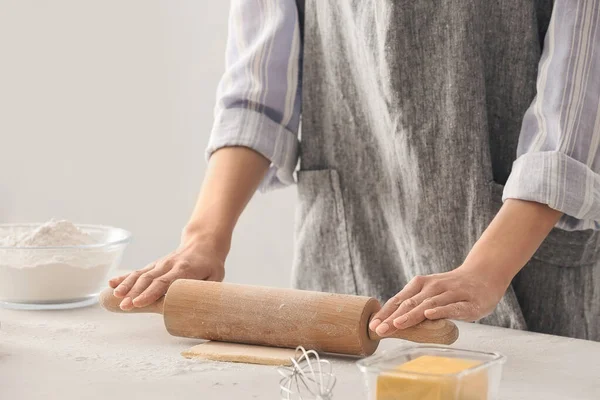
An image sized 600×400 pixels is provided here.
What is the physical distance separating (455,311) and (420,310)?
4cm

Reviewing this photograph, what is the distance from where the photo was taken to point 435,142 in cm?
118

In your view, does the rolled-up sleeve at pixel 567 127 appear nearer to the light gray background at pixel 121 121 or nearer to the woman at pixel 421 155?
the woman at pixel 421 155

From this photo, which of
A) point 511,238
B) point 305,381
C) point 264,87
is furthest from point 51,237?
point 511,238

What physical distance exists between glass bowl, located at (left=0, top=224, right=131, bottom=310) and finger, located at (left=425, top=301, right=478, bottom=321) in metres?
0.49

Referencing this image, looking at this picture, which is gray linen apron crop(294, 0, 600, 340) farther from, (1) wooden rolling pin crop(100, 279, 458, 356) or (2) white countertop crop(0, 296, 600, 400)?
(1) wooden rolling pin crop(100, 279, 458, 356)

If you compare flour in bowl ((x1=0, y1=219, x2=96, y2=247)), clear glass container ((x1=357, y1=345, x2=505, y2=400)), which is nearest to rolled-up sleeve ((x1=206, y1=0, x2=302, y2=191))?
flour in bowl ((x1=0, y1=219, x2=96, y2=247))

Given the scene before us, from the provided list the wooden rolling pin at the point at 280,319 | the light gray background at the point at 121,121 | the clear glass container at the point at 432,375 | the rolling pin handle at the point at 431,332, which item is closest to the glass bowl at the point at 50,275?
the wooden rolling pin at the point at 280,319

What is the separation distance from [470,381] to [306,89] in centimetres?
76

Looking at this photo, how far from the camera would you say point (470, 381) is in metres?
0.65

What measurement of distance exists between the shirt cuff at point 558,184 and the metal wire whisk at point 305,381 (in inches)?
13.2

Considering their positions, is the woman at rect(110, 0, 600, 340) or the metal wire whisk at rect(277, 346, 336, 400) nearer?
the metal wire whisk at rect(277, 346, 336, 400)

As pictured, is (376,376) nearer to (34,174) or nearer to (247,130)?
(247,130)

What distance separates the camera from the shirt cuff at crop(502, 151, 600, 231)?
3.32 feet

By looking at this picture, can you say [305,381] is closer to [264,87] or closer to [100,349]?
[100,349]
